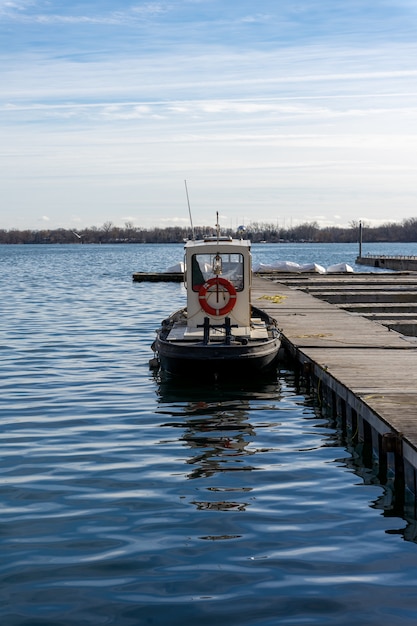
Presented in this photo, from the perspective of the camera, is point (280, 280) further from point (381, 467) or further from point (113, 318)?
point (381, 467)

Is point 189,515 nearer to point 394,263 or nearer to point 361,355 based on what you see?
point 361,355

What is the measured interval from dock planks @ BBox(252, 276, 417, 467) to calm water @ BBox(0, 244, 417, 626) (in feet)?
2.59

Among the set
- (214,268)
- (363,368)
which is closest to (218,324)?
(214,268)

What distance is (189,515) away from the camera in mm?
9484

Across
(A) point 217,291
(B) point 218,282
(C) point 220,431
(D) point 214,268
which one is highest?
(D) point 214,268

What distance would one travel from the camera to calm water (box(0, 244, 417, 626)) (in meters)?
7.26

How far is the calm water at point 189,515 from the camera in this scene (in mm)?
7262

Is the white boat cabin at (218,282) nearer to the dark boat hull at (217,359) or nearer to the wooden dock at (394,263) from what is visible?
the dark boat hull at (217,359)

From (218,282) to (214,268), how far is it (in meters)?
0.34

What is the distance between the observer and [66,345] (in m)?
25.0

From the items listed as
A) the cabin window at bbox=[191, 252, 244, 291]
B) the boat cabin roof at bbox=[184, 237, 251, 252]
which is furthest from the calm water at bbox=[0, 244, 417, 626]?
the boat cabin roof at bbox=[184, 237, 251, 252]

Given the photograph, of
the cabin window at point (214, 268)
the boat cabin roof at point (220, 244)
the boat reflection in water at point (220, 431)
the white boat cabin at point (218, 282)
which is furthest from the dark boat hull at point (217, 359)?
the boat cabin roof at point (220, 244)

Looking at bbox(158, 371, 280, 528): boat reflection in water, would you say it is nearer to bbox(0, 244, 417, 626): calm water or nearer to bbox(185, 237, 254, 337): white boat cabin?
bbox(0, 244, 417, 626): calm water

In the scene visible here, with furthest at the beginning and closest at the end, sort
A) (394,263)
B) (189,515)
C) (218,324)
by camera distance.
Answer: (394,263) → (218,324) → (189,515)
